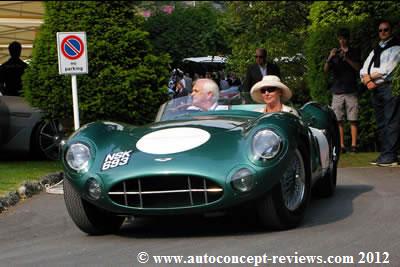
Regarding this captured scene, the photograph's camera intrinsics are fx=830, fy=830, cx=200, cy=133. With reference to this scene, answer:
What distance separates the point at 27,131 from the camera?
1243 cm

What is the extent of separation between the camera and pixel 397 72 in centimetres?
1012

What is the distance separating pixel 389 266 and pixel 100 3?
6.70m

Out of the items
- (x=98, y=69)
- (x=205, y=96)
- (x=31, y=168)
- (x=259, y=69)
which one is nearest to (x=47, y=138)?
(x=31, y=168)

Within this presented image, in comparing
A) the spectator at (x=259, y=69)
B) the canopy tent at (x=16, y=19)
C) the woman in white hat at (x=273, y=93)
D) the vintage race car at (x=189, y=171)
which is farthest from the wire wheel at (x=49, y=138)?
the vintage race car at (x=189, y=171)

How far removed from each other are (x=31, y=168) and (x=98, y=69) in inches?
65.7

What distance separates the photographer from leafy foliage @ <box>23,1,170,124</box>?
10.6 metres

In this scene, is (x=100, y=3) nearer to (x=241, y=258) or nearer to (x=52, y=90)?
(x=52, y=90)

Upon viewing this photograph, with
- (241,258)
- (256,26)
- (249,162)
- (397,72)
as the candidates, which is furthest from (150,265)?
(256,26)

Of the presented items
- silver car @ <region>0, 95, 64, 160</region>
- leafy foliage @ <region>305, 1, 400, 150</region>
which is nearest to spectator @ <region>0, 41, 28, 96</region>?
silver car @ <region>0, 95, 64, 160</region>

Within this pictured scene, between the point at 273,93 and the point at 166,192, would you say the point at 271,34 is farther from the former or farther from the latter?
the point at 166,192

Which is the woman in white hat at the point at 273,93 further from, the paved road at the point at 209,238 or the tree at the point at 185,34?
the tree at the point at 185,34

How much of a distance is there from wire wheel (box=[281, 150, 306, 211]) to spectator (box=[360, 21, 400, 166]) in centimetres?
442

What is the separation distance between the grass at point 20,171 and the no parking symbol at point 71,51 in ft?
4.54

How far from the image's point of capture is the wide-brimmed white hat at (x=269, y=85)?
25.0 feet
